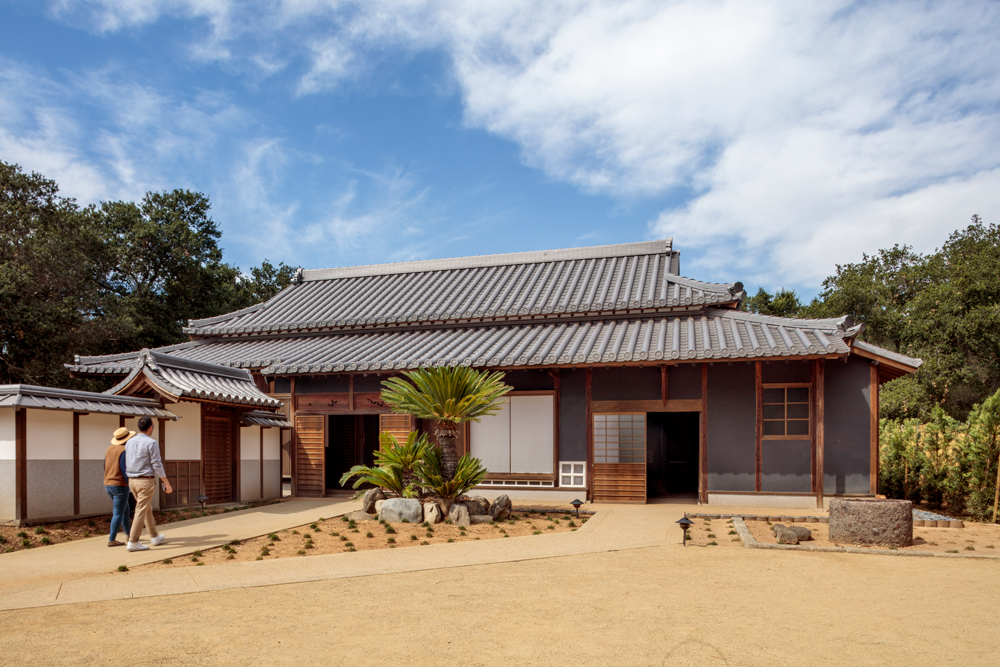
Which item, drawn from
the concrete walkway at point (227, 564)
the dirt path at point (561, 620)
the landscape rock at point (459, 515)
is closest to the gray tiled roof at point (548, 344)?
the concrete walkway at point (227, 564)

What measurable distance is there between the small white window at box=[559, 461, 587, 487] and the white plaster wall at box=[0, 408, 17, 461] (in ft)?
29.4

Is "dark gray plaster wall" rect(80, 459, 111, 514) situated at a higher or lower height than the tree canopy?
lower

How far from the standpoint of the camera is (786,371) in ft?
40.4

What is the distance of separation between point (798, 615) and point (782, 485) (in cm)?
753

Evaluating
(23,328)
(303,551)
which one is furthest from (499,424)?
(23,328)

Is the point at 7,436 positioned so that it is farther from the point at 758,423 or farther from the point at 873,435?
the point at 873,435

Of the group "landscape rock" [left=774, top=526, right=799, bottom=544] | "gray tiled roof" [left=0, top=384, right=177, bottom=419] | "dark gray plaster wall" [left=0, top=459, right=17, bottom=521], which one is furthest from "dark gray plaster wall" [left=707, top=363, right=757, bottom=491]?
"dark gray plaster wall" [left=0, top=459, right=17, bottom=521]

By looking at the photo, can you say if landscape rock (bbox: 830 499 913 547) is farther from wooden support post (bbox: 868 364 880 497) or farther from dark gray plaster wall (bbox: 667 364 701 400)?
dark gray plaster wall (bbox: 667 364 701 400)

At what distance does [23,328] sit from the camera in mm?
17531

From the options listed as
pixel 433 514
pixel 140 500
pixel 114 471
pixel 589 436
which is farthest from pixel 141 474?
pixel 589 436

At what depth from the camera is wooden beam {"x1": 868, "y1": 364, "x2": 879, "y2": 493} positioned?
460 inches

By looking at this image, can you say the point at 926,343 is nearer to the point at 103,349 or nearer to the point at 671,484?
the point at 671,484

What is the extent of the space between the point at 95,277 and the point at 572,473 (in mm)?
20403

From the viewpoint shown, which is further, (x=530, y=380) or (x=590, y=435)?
(x=530, y=380)
